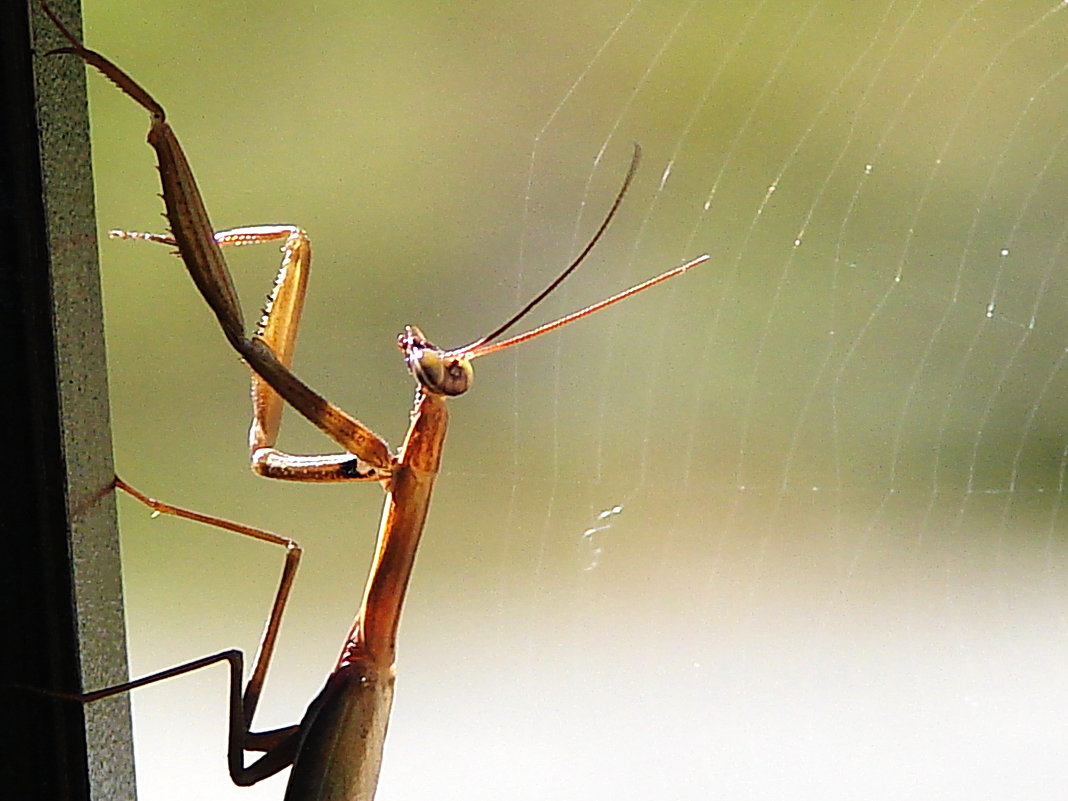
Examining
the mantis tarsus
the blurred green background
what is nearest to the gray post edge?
the mantis tarsus

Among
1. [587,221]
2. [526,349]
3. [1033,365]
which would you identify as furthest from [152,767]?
[1033,365]

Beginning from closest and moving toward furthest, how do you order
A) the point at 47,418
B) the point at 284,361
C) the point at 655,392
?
the point at 47,418, the point at 284,361, the point at 655,392

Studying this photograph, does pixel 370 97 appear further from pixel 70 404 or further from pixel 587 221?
pixel 70 404

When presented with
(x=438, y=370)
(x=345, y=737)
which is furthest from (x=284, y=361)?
(x=345, y=737)

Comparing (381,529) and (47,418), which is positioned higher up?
(47,418)

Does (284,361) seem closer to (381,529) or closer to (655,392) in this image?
(381,529)

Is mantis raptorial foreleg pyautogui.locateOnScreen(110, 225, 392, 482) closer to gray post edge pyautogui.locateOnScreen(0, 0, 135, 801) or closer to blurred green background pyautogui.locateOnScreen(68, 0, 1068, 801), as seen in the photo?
gray post edge pyautogui.locateOnScreen(0, 0, 135, 801)

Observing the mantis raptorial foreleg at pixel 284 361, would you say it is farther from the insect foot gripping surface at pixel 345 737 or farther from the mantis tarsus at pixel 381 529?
the insect foot gripping surface at pixel 345 737
